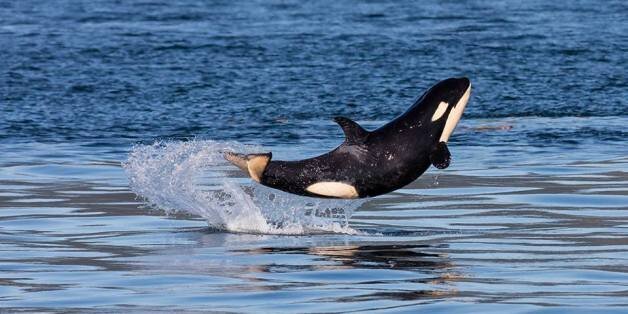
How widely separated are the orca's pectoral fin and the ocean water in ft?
1.95

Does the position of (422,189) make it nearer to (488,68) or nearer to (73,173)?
(73,173)

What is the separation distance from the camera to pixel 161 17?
32.1 m

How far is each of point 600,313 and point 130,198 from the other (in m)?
6.38

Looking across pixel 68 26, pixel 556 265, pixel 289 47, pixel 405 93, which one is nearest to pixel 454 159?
pixel 405 93

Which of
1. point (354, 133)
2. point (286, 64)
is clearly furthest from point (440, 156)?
point (286, 64)

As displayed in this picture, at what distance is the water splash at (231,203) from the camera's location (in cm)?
1256

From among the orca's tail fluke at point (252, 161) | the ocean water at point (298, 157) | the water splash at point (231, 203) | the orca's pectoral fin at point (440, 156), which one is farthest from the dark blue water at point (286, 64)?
the orca's tail fluke at point (252, 161)

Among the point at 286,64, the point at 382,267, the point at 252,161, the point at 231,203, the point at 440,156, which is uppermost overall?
the point at 252,161

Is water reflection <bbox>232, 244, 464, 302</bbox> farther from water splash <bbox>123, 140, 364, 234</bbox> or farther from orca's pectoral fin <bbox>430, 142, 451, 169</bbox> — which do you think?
water splash <bbox>123, 140, 364, 234</bbox>

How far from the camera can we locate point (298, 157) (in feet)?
54.6

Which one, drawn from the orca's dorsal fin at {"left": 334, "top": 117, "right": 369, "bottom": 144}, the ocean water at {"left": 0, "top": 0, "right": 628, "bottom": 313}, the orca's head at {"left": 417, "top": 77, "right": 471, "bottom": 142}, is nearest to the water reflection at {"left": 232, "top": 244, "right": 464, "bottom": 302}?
the ocean water at {"left": 0, "top": 0, "right": 628, "bottom": 313}

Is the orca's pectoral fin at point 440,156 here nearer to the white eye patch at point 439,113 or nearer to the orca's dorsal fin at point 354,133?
Answer: the white eye patch at point 439,113

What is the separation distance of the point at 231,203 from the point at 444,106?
2851mm

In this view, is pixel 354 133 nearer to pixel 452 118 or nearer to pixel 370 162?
pixel 370 162
